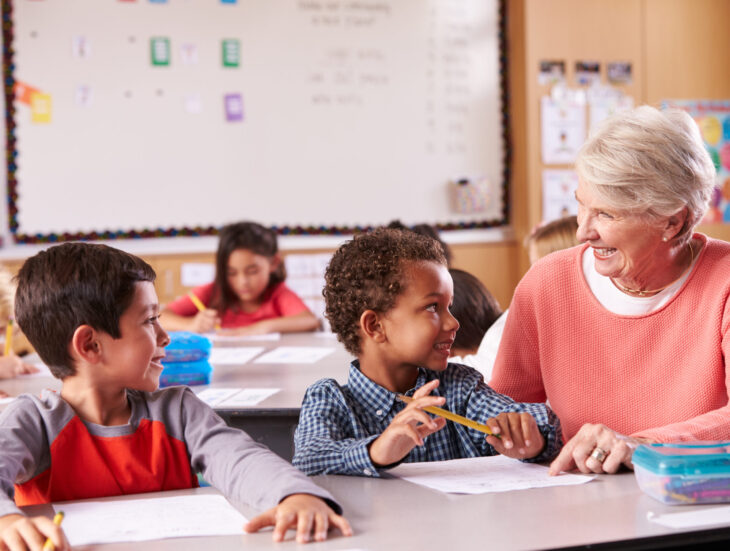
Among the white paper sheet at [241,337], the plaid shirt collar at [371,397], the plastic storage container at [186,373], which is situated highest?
the plaid shirt collar at [371,397]

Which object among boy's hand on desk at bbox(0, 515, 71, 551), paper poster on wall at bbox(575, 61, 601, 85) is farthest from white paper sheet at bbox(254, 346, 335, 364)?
paper poster on wall at bbox(575, 61, 601, 85)

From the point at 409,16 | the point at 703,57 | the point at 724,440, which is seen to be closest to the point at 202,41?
the point at 409,16

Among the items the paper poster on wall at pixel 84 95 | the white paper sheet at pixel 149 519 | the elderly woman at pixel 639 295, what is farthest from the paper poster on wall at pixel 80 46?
the white paper sheet at pixel 149 519

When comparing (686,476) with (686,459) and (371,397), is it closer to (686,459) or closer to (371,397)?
(686,459)

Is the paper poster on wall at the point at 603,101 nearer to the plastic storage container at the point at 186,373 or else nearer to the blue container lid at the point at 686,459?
the plastic storage container at the point at 186,373

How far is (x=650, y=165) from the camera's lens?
1520mm

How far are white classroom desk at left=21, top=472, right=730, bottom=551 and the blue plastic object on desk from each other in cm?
111

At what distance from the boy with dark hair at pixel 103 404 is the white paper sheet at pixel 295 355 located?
136 cm

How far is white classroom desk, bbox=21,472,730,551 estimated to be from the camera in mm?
1025

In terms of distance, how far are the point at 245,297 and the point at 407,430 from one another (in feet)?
8.54

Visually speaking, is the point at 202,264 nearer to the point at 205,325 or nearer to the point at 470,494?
the point at 205,325

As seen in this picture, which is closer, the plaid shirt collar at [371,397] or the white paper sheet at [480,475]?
the white paper sheet at [480,475]

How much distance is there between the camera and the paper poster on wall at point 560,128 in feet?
15.9

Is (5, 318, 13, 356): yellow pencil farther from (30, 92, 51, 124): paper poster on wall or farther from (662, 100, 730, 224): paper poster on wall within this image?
(662, 100, 730, 224): paper poster on wall
